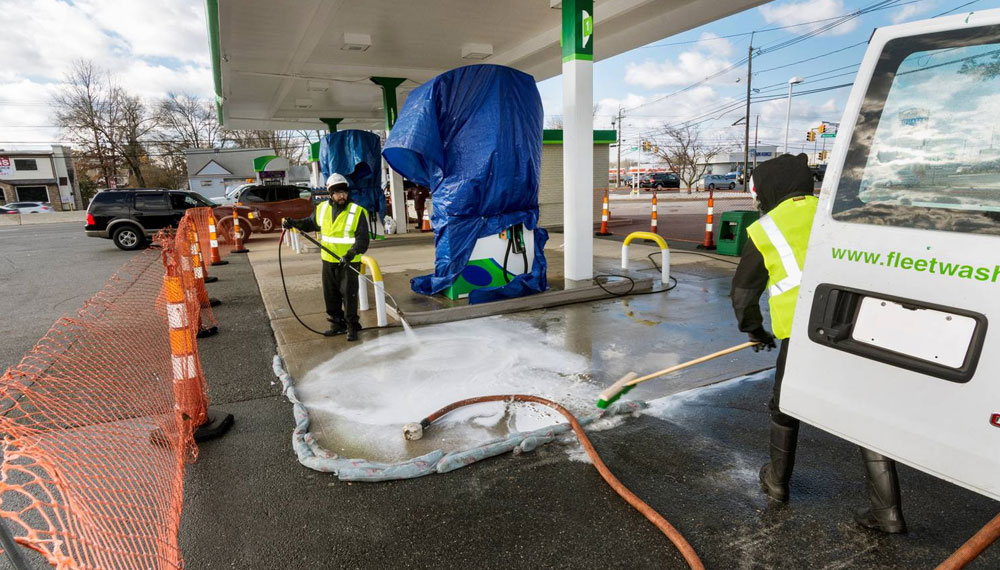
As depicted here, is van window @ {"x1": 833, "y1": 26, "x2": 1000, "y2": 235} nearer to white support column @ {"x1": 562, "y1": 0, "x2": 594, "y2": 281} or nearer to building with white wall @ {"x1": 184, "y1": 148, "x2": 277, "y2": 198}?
white support column @ {"x1": 562, "y1": 0, "x2": 594, "y2": 281}

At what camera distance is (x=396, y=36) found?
10.9m

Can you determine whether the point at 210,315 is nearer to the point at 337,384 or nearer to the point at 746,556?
the point at 337,384

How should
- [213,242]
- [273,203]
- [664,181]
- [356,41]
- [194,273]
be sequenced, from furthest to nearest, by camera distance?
[664,181]
[273,203]
[213,242]
[356,41]
[194,273]

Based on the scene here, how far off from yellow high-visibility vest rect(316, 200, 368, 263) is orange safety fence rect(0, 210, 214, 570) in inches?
62.9

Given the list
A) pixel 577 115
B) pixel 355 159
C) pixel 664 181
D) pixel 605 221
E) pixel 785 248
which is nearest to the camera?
pixel 785 248

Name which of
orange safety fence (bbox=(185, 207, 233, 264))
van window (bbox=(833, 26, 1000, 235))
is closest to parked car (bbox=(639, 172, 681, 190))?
orange safety fence (bbox=(185, 207, 233, 264))

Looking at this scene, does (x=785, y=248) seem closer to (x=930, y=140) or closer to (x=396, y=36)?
(x=930, y=140)

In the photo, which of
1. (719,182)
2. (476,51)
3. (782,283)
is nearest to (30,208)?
(476,51)

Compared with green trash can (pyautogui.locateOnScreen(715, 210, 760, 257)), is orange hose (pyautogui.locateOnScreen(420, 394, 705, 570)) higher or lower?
lower

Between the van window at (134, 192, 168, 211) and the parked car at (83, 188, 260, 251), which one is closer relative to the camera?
the parked car at (83, 188, 260, 251)

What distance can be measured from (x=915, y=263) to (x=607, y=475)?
178 cm

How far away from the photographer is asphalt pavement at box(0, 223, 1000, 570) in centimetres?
239

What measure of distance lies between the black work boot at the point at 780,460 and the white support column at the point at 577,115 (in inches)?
194

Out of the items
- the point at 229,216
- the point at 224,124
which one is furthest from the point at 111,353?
the point at 224,124
